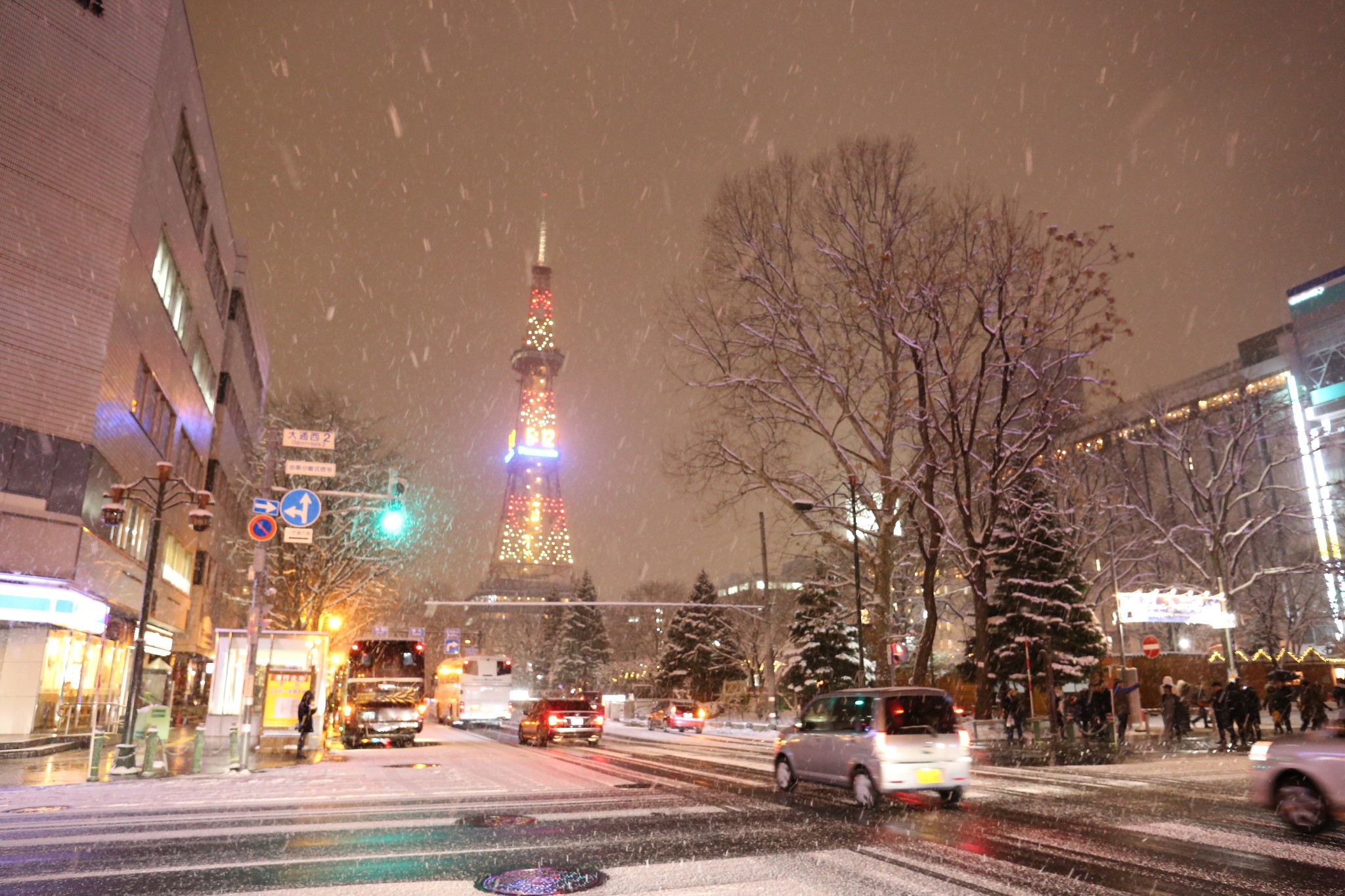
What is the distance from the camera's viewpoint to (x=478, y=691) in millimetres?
47812

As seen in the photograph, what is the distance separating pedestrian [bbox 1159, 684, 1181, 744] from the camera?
2389 cm

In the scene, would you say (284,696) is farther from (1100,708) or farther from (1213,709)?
(1213,709)

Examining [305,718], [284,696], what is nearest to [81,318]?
[305,718]

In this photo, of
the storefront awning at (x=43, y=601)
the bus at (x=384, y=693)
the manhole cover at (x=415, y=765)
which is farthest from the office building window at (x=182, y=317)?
the manhole cover at (x=415, y=765)

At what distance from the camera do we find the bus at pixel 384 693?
94.2 feet

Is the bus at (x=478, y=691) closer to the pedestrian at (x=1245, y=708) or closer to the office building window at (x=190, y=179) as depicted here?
the office building window at (x=190, y=179)

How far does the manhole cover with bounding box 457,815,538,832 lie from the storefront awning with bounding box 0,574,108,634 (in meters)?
15.3

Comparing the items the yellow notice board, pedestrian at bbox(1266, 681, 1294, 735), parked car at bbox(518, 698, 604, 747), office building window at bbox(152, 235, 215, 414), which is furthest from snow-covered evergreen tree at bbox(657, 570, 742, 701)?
pedestrian at bbox(1266, 681, 1294, 735)

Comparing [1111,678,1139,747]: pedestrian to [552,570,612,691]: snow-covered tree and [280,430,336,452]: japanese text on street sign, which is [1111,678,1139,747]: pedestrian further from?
[552,570,612,691]: snow-covered tree

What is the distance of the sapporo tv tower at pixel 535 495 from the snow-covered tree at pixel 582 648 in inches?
2533

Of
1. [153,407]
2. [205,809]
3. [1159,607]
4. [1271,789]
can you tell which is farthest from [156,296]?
[1159,607]

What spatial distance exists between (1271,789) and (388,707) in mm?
25627

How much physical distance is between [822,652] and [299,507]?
1202 inches

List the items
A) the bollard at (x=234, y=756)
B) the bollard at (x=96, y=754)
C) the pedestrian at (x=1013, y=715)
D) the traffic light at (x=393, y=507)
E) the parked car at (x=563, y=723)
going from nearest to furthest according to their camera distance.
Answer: the bollard at (x=96, y=754) < the bollard at (x=234, y=756) < the traffic light at (x=393, y=507) < the pedestrian at (x=1013, y=715) < the parked car at (x=563, y=723)
